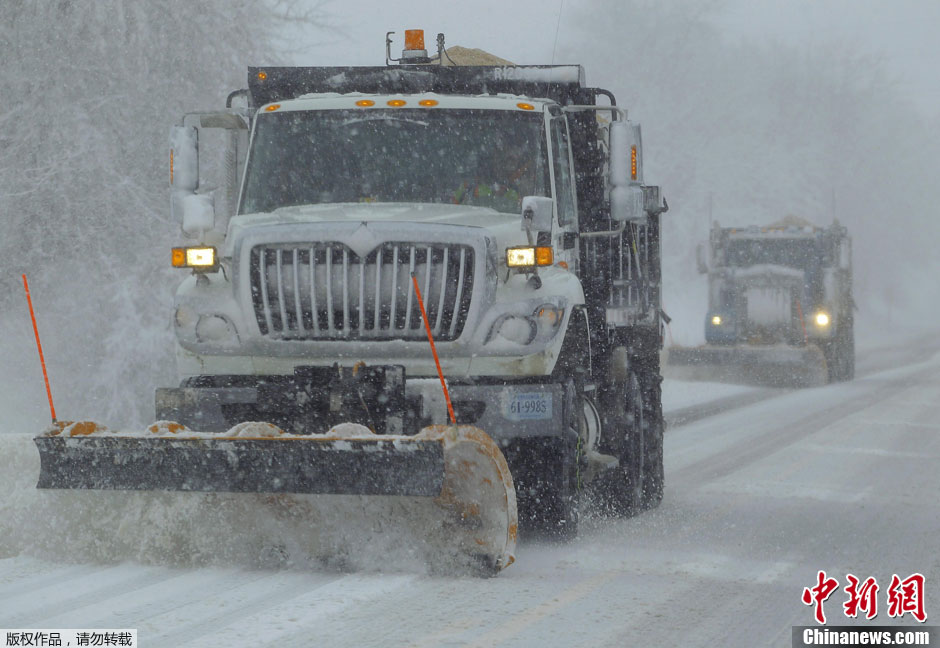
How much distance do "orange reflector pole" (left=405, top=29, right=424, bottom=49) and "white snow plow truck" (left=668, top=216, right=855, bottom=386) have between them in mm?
14464

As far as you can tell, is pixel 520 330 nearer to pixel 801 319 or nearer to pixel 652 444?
pixel 652 444

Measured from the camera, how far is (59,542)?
6.38 m

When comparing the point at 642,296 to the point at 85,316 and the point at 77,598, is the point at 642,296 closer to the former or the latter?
the point at 77,598

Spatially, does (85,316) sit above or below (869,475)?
above

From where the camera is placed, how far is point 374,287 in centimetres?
664

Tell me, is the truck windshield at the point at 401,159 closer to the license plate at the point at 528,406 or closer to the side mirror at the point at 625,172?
the side mirror at the point at 625,172

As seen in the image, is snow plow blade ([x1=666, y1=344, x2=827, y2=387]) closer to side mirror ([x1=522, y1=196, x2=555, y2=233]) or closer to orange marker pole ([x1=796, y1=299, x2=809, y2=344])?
orange marker pole ([x1=796, y1=299, x2=809, y2=344])

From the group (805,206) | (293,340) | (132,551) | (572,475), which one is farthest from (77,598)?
(805,206)

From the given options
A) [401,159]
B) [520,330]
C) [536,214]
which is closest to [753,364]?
[401,159]

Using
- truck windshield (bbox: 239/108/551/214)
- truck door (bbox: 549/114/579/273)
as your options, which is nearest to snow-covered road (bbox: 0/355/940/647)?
truck door (bbox: 549/114/579/273)

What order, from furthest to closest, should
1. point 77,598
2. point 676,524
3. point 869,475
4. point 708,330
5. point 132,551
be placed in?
1. point 708,330
2. point 869,475
3. point 676,524
4. point 132,551
5. point 77,598

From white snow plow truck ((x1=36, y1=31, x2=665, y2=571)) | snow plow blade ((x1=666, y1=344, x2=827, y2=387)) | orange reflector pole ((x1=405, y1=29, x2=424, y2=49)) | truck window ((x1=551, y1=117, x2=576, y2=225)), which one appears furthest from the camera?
snow plow blade ((x1=666, y1=344, x2=827, y2=387))

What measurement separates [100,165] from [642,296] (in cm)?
1042

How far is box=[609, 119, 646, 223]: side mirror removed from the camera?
25.0ft
